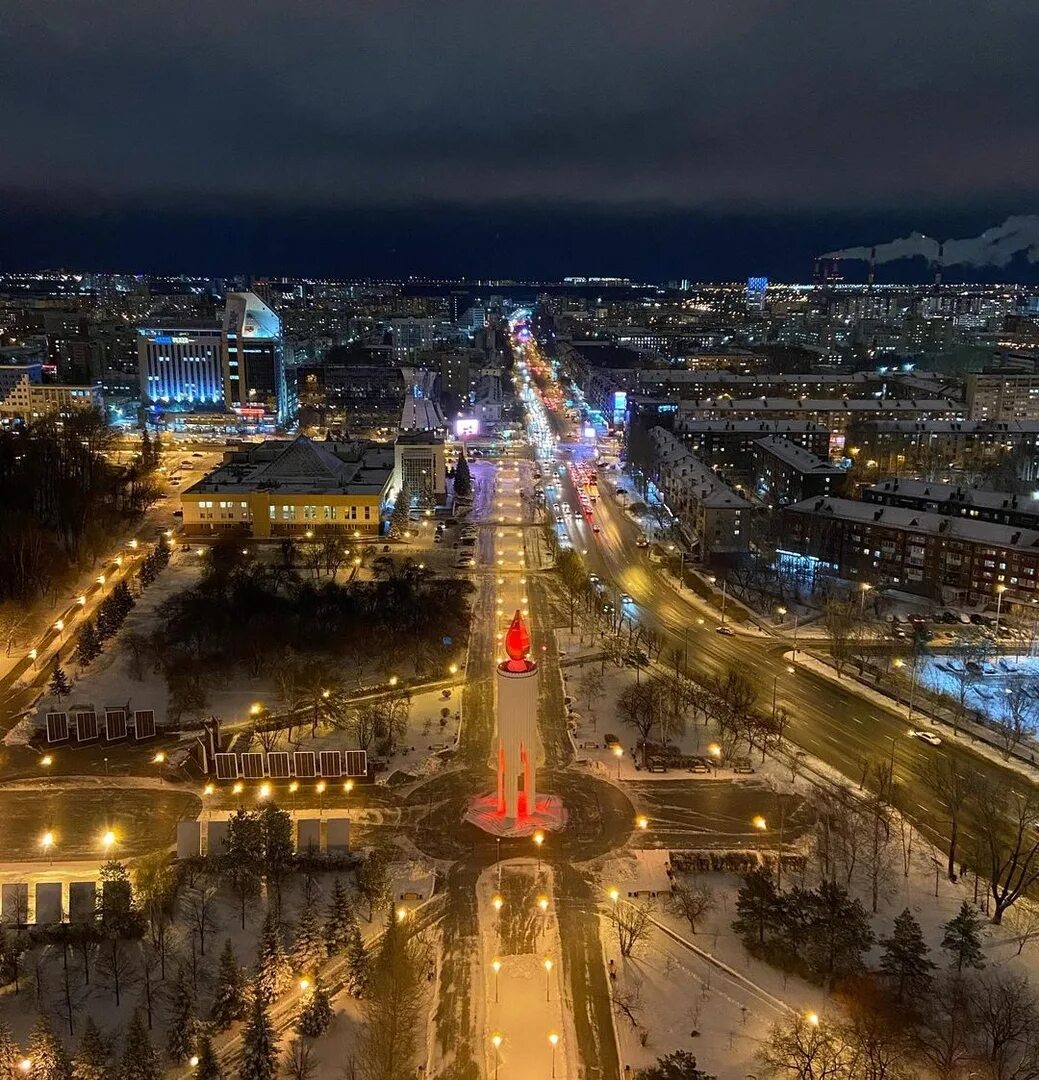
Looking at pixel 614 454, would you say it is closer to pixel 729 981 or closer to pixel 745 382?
pixel 745 382

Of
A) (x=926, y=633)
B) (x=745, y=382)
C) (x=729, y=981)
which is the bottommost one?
(x=729, y=981)

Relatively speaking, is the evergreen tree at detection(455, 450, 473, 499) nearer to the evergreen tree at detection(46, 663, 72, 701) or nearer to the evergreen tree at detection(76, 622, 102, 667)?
the evergreen tree at detection(76, 622, 102, 667)

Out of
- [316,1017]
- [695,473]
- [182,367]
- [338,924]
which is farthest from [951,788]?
[182,367]

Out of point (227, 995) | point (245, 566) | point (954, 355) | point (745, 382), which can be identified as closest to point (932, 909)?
point (227, 995)

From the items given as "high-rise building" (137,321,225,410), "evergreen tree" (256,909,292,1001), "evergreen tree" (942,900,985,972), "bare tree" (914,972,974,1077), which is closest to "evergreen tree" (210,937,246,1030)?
"evergreen tree" (256,909,292,1001)

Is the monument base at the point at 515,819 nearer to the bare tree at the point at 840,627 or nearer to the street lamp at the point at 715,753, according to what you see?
the street lamp at the point at 715,753

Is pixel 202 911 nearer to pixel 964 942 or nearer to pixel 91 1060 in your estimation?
pixel 91 1060
